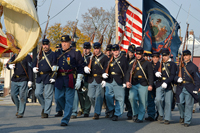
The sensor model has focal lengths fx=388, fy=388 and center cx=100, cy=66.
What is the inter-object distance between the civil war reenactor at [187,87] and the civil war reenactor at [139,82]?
0.84 m

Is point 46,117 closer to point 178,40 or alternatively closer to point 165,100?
point 165,100

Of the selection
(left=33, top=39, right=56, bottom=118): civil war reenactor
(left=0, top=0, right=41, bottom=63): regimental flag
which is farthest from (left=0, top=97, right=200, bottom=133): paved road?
(left=0, top=0, right=41, bottom=63): regimental flag

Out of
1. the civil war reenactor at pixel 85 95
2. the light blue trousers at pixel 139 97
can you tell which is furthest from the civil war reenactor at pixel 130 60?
the civil war reenactor at pixel 85 95

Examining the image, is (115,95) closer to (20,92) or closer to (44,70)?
(44,70)

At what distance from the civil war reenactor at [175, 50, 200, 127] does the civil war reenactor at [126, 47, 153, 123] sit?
84 cm

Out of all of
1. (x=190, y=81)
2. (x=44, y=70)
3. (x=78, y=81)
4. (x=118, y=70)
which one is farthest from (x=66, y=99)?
(x=190, y=81)

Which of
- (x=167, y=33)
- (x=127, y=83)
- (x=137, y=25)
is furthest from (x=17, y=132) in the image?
(x=137, y=25)

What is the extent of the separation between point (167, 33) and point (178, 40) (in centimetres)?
49

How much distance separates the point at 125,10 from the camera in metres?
17.8

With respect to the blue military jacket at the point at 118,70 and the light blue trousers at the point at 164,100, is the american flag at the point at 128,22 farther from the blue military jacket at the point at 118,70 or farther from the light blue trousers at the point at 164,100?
the light blue trousers at the point at 164,100

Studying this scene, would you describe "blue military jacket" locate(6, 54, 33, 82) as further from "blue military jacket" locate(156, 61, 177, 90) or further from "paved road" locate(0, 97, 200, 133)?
"blue military jacket" locate(156, 61, 177, 90)

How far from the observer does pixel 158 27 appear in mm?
14406

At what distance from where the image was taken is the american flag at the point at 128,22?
17183mm

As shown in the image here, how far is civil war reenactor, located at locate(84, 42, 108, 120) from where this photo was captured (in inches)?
428
